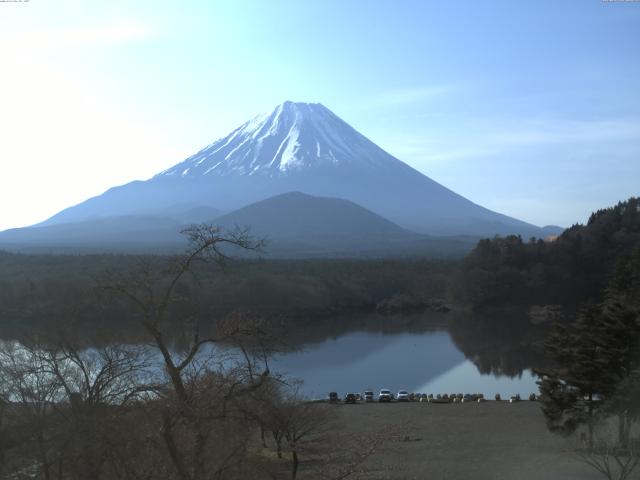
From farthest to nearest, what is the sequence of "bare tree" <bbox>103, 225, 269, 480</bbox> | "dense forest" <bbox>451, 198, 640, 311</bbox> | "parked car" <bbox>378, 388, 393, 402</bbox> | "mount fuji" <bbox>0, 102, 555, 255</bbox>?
1. "mount fuji" <bbox>0, 102, 555, 255</bbox>
2. "dense forest" <bbox>451, 198, 640, 311</bbox>
3. "parked car" <bbox>378, 388, 393, 402</bbox>
4. "bare tree" <bbox>103, 225, 269, 480</bbox>

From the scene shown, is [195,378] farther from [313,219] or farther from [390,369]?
[313,219]

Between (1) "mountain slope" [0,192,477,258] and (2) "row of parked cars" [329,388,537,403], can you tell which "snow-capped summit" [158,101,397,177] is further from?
(2) "row of parked cars" [329,388,537,403]

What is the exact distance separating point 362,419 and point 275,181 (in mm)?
→ 86041

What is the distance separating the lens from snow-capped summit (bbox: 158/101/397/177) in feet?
326

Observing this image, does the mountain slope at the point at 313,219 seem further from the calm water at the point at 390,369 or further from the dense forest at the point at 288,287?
the calm water at the point at 390,369

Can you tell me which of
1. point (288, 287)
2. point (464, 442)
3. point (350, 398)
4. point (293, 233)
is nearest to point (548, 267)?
point (288, 287)

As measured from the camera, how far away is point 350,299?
112ft

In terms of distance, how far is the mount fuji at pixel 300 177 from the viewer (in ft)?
316

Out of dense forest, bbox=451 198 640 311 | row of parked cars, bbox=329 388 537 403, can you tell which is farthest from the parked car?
dense forest, bbox=451 198 640 311

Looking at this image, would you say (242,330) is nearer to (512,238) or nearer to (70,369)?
(70,369)

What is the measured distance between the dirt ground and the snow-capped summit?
85547 millimetres

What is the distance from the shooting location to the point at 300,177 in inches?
3888

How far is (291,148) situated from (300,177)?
4155mm

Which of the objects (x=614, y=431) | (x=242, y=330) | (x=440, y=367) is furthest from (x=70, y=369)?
→ (x=440, y=367)
